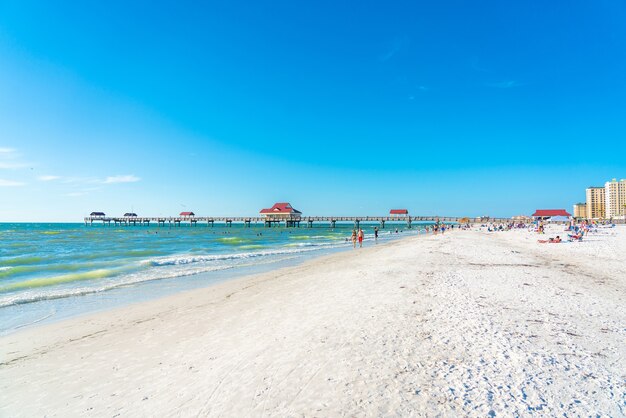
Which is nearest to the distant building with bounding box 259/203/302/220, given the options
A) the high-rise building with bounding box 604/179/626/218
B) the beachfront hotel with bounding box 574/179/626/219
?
the beachfront hotel with bounding box 574/179/626/219

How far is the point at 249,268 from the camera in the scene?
14977mm

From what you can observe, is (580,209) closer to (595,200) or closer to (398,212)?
(595,200)

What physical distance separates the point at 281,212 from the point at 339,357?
85.8 m

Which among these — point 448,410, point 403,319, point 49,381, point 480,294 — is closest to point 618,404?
point 448,410

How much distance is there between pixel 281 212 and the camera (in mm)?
89375

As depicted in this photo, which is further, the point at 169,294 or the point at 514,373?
the point at 169,294

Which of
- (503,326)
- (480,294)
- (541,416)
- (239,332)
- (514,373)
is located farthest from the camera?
(480,294)

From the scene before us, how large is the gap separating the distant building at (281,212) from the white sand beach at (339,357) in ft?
265

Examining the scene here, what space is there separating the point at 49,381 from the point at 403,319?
197 inches

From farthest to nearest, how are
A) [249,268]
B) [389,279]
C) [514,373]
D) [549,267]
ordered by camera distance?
[249,268] → [549,267] → [389,279] → [514,373]

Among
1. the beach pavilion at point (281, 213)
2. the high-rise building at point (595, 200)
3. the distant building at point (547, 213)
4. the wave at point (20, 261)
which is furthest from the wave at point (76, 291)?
the high-rise building at point (595, 200)

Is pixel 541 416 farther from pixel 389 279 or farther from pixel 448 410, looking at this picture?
pixel 389 279

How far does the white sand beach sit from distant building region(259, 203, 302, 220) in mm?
80883

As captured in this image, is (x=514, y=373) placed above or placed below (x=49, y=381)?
above
